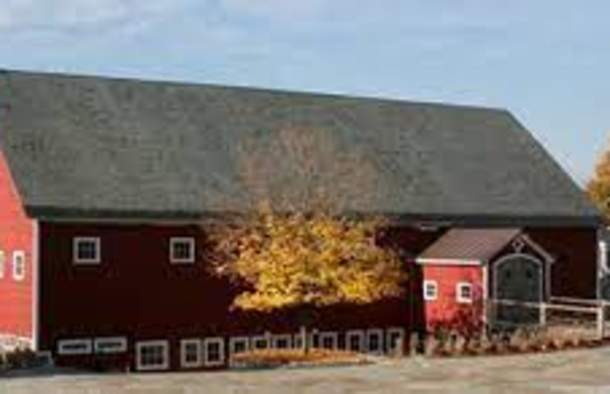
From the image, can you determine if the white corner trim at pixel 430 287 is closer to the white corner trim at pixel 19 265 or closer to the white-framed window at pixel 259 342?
the white-framed window at pixel 259 342

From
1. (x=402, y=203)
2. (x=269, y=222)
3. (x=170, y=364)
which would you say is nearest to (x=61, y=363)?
(x=170, y=364)

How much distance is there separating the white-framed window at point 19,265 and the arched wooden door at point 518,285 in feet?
58.8

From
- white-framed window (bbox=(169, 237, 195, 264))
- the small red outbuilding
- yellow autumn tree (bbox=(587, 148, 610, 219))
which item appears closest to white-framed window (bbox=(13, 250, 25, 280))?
white-framed window (bbox=(169, 237, 195, 264))

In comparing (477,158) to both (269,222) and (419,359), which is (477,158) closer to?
(269,222)

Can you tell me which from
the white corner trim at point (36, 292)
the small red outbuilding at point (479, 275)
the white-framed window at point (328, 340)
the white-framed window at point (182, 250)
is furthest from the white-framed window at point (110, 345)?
the small red outbuilding at point (479, 275)

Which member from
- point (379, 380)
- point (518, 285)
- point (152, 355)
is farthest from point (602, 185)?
point (379, 380)

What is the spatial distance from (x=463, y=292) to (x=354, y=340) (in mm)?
4617

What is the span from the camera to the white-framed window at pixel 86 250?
44656 mm

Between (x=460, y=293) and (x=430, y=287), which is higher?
(x=430, y=287)

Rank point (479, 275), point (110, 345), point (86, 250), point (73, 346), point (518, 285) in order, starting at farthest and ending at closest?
point (518, 285) < point (479, 275) < point (110, 345) < point (86, 250) < point (73, 346)

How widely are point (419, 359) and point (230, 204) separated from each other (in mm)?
12508

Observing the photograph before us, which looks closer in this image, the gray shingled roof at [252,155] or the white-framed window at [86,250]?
the white-framed window at [86,250]

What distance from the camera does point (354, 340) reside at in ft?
170

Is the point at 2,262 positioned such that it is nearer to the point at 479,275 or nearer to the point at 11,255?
the point at 11,255
